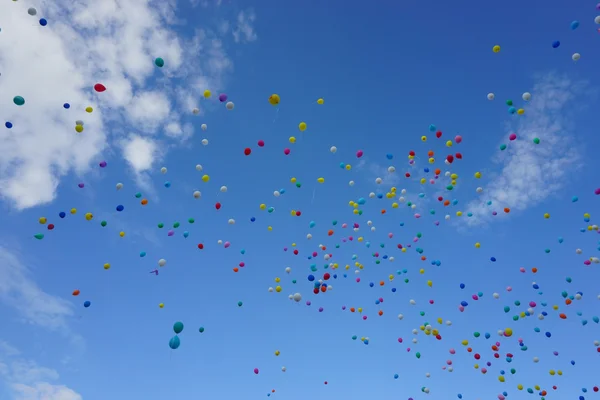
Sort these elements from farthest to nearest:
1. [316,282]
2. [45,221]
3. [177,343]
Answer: [316,282] → [45,221] → [177,343]

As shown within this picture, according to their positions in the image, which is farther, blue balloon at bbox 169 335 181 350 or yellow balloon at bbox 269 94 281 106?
yellow balloon at bbox 269 94 281 106

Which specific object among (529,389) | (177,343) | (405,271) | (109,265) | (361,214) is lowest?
(177,343)

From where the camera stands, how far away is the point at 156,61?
11.1 m

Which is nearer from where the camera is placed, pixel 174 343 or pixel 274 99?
pixel 174 343

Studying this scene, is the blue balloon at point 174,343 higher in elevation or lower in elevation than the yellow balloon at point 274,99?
lower

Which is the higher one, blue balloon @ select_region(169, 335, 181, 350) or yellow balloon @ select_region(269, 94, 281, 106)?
yellow balloon @ select_region(269, 94, 281, 106)

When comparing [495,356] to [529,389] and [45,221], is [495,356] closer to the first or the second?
[529,389]

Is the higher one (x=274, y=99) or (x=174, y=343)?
(x=274, y=99)

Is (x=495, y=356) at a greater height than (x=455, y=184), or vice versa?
(x=455, y=184)

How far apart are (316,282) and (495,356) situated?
5509mm

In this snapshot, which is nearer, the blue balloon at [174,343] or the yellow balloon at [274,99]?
the blue balloon at [174,343]

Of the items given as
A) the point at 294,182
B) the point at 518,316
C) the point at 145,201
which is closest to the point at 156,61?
the point at 145,201

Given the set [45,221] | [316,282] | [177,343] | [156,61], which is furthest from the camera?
[316,282]

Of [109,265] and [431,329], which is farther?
[431,329]
